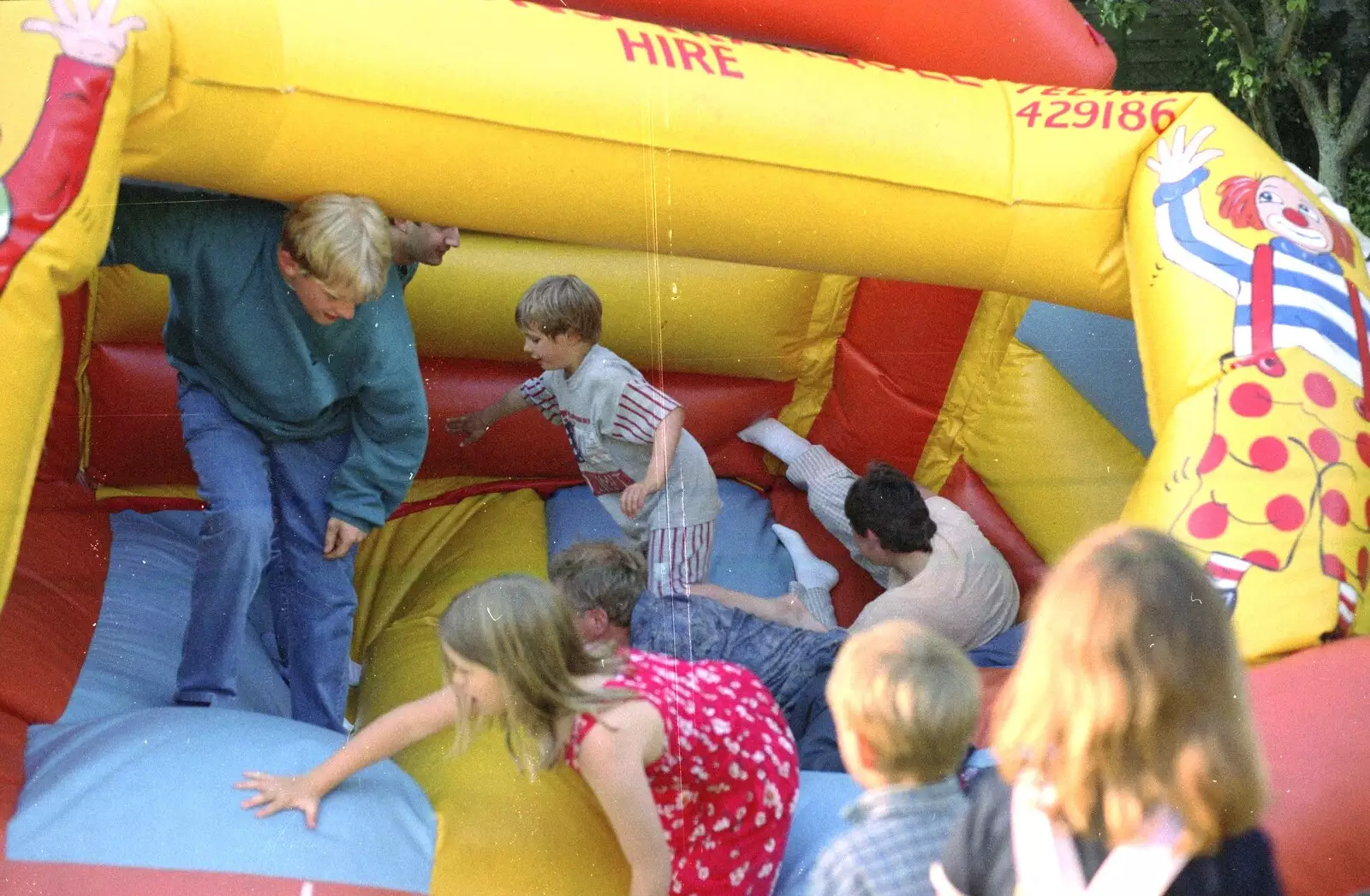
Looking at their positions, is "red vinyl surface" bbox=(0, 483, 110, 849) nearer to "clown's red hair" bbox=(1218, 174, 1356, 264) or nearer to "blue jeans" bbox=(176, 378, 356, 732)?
"blue jeans" bbox=(176, 378, 356, 732)

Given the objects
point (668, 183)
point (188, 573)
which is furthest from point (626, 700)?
point (188, 573)

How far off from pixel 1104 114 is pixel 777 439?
1011 mm

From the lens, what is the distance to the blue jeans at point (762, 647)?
2041 mm

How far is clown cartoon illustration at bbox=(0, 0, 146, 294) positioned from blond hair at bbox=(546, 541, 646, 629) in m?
0.84

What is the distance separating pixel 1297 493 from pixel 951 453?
109 centimetres

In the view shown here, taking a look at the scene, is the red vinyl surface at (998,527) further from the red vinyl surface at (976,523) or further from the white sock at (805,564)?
the white sock at (805,564)

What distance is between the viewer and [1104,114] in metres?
2.10

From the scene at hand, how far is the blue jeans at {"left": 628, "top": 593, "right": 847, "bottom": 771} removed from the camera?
2.04 meters

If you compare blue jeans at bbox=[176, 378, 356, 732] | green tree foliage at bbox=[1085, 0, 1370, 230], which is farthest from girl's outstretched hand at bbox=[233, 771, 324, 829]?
green tree foliage at bbox=[1085, 0, 1370, 230]

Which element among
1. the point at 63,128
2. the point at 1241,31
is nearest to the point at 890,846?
the point at 63,128

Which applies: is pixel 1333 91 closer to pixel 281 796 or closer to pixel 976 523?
pixel 976 523

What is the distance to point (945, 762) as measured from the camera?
1.26 meters

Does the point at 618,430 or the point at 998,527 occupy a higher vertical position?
the point at 618,430

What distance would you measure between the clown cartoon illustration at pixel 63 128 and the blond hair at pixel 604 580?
0.84m
